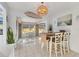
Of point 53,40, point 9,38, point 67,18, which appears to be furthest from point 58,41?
point 9,38

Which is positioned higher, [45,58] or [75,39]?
[75,39]

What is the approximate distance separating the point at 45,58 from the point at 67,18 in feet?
11.2

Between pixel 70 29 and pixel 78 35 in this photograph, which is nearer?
pixel 78 35

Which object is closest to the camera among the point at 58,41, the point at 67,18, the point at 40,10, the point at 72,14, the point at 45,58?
the point at 40,10

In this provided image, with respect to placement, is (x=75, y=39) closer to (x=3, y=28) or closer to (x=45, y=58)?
(x=45, y=58)

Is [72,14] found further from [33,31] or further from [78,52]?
[33,31]

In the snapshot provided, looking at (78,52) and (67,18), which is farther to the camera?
(67,18)

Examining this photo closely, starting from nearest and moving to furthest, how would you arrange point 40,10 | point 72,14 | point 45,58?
1. point 40,10
2. point 45,58
3. point 72,14

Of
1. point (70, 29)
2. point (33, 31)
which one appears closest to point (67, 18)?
point (70, 29)

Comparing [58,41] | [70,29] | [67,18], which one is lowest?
[58,41]

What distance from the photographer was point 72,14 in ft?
21.5

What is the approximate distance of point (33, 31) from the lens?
15.6 m

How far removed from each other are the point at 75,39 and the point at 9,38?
11.4ft

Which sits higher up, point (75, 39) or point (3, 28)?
point (3, 28)
